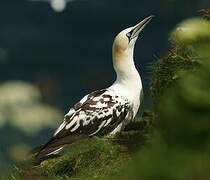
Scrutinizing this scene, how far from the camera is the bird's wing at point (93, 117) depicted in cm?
530

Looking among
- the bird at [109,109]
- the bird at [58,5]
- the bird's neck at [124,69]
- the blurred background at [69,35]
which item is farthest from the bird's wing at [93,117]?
the bird at [58,5]

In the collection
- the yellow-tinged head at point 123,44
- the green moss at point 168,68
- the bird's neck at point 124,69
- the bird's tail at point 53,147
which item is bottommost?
the bird's tail at point 53,147

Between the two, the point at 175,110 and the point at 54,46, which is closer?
the point at 175,110

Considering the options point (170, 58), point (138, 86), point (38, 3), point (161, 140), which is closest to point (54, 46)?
point (38, 3)

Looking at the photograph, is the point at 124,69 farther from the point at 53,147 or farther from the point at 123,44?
the point at 53,147

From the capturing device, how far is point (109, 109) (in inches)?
215

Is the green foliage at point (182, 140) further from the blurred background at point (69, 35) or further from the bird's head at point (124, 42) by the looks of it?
the blurred background at point (69, 35)

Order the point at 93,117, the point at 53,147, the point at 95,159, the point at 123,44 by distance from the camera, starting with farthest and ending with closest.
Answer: the point at 123,44
the point at 93,117
the point at 53,147
the point at 95,159

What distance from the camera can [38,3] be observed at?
36969mm

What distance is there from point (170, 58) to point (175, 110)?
9.43ft

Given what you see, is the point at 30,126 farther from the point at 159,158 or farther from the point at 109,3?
the point at 109,3

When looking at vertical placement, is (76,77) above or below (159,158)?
below

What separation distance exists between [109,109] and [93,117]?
0.46ft

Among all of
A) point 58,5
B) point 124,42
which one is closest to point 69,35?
point 58,5
